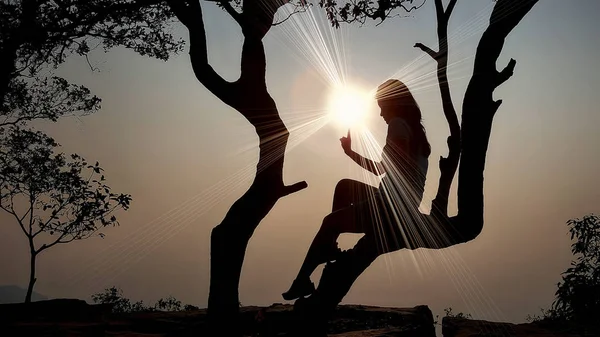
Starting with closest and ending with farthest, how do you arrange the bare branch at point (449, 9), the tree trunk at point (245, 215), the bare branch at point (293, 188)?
the bare branch at point (449, 9) → the tree trunk at point (245, 215) → the bare branch at point (293, 188)

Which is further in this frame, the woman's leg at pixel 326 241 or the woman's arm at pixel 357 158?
the woman's arm at pixel 357 158

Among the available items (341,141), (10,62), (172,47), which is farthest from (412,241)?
(172,47)

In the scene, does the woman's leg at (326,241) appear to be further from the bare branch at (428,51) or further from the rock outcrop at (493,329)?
the rock outcrop at (493,329)

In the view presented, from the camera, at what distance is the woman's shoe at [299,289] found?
427cm

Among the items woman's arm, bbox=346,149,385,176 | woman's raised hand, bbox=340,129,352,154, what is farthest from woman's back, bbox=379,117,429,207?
woman's raised hand, bbox=340,129,352,154

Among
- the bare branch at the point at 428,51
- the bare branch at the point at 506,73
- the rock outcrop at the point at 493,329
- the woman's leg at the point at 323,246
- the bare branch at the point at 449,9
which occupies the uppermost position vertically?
the bare branch at the point at 449,9

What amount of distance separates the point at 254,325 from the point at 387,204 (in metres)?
3.12

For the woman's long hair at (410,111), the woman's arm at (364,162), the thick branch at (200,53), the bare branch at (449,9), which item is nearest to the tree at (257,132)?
the thick branch at (200,53)

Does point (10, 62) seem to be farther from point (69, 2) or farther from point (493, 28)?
point (493, 28)

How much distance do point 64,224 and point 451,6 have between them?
819 inches

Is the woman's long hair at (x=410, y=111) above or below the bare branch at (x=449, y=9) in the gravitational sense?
below

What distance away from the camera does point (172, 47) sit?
11781 mm

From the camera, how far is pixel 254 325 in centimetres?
625

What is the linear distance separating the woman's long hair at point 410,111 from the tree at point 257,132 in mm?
2203
